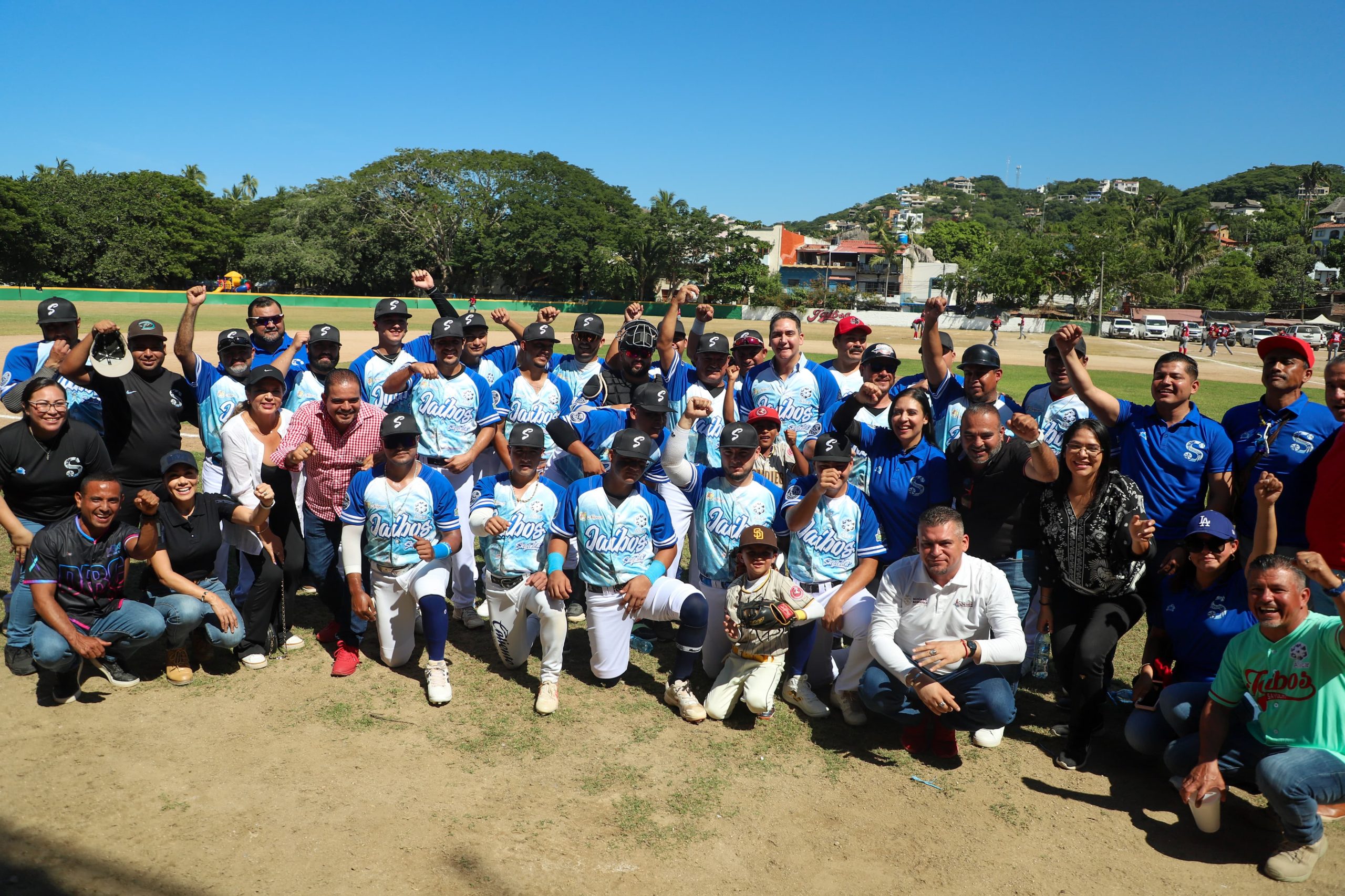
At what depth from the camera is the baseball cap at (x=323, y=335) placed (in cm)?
762

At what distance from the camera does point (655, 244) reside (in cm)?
7312

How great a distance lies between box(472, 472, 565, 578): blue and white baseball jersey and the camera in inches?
246

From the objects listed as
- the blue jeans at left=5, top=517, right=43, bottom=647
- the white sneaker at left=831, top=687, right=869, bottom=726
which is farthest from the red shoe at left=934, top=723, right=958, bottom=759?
the blue jeans at left=5, top=517, right=43, bottom=647

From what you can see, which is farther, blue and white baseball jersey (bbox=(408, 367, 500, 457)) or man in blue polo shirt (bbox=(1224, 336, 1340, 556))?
blue and white baseball jersey (bbox=(408, 367, 500, 457))

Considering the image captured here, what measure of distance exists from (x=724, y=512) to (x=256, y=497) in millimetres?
3436

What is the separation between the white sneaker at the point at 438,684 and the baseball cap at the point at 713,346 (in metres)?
3.23

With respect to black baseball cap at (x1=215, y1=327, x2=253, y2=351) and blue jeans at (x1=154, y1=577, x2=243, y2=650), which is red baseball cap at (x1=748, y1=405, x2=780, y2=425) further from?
black baseball cap at (x1=215, y1=327, x2=253, y2=351)

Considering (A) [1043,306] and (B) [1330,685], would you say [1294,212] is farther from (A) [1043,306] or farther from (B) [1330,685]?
(B) [1330,685]

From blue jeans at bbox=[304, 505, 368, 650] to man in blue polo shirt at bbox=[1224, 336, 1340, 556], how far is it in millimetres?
6329

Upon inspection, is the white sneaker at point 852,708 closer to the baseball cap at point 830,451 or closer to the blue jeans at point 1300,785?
the baseball cap at point 830,451

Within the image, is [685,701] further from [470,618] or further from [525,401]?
[525,401]

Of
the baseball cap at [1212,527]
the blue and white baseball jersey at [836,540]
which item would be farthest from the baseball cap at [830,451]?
the baseball cap at [1212,527]

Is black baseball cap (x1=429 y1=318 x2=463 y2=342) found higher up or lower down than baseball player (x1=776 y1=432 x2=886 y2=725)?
higher up

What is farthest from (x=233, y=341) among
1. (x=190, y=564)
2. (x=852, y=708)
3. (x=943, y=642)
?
(x=943, y=642)
